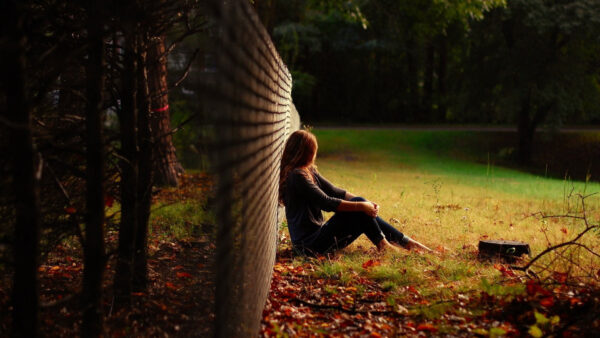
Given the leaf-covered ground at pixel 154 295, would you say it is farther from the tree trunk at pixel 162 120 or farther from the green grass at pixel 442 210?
the tree trunk at pixel 162 120

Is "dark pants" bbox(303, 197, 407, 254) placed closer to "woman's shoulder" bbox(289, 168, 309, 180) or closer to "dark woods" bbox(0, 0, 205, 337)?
"woman's shoulder" bbox(289, 168, 309, 180)

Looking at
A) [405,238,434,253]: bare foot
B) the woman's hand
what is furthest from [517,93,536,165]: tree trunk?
the woman's hand

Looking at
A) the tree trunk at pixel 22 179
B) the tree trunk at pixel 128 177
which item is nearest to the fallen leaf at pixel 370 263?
the tree trunk at pixel 128 177

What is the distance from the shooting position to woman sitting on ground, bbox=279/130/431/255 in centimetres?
609

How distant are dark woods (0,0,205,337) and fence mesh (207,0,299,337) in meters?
0.65

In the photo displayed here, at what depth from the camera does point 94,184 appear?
3.18 metres

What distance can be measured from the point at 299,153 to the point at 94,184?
3.15 meters

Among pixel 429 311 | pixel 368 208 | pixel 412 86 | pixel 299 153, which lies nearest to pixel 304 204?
pixel 299 153

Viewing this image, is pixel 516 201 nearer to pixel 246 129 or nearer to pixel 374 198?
pixel 374 198

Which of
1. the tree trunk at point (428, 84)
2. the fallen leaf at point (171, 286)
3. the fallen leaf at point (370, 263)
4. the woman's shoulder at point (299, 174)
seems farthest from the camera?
the tree trunk at point (428, 84)

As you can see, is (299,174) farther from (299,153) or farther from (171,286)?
(171,286)

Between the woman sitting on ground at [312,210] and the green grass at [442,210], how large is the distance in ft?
0.79

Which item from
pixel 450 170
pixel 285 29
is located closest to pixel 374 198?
pixel 450 170

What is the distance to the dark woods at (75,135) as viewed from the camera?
260cm
